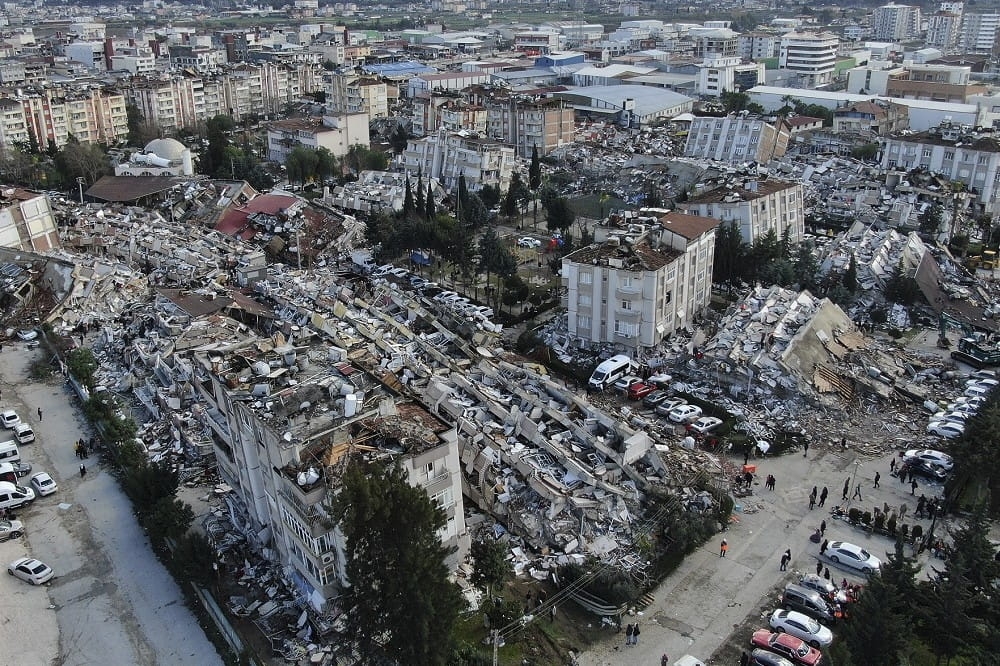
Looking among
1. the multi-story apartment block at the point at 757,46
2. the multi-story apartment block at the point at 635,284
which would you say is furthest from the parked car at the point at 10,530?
the multi-story apartment block at the point at 757,46

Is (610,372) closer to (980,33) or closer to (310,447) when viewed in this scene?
(310,447)

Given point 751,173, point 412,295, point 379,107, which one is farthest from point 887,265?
point 379,107

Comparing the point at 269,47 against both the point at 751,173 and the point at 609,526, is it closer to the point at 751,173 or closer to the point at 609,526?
the point at 751,173

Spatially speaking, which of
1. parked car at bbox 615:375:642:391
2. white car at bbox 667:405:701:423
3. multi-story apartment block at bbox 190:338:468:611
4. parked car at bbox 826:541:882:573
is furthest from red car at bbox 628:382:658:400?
multi-story apartment block at bbox 190:338:468:611

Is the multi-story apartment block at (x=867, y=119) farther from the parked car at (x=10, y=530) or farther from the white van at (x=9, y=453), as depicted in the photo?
the parked car at (x=10, y=530)

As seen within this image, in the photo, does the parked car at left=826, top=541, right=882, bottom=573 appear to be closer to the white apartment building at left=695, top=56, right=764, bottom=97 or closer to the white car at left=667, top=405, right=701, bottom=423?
the white car at left=667, top=405, right=701, bottom=423

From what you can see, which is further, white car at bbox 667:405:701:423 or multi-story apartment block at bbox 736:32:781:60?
multi-story apartment block at bbox 736:32:781:60
